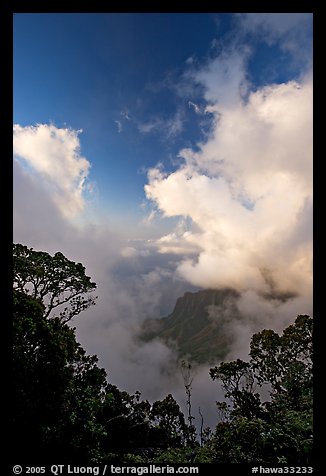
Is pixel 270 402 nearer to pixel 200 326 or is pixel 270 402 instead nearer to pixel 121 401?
pixel 200 326

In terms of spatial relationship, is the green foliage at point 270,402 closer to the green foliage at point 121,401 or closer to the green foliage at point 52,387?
the green foliage at point 121,401

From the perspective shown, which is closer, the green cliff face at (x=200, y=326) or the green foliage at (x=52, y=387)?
the green foliage at (x=52, y=387)

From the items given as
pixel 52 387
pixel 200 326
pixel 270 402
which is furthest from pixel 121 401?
pixel 270 402

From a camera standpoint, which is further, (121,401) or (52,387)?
(121,401)

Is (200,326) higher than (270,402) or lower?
higher

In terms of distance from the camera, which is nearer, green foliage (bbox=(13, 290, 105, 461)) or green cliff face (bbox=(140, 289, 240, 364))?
green foliage (bbox=(13, 290, 105, 461))

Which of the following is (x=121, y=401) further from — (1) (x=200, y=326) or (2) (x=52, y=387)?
(1) (x=200, y=326)

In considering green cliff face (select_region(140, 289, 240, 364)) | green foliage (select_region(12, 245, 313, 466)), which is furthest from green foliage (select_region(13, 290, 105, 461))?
green cliff face (select_region(140, 289, 240, 364))

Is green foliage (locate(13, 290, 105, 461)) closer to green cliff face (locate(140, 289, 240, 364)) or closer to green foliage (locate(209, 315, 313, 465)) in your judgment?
green cliff face (locate(140, 289, 240, 364))

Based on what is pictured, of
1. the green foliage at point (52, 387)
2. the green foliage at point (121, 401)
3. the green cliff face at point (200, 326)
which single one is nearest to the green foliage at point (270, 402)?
the green foliage at point (121, 401)
